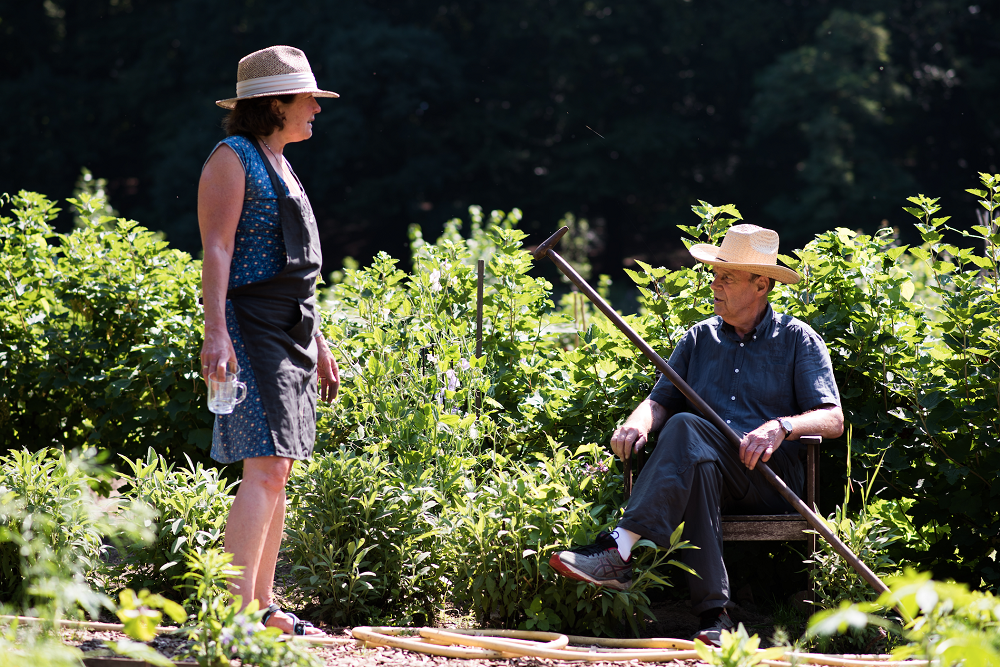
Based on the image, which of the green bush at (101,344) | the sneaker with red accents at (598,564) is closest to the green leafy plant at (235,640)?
the sneaker with red accents at (598,564)

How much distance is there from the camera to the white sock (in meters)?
2.88

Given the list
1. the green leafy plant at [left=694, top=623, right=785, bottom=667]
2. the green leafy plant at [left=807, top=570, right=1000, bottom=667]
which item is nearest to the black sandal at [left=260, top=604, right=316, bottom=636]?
the green leafy plant at [left=694, top=623, right=785, bottom=667]

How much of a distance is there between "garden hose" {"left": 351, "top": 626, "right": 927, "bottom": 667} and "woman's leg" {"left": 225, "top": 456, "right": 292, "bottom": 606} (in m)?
0.42

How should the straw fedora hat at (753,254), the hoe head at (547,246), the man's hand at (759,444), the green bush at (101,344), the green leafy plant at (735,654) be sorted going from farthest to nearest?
the green bush at (101,344)
the straw fedora hat at (753,254)
the hoe head at (547,246)
the man's hand at (759,444)
the green leafy plant at (735,654)

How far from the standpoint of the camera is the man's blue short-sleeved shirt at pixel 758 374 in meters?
3.20

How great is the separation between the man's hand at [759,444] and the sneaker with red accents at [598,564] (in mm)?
478

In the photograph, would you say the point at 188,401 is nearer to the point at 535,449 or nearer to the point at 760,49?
the point at 535,449

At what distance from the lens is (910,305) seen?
11.2 feet

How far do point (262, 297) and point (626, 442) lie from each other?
3.97 ft

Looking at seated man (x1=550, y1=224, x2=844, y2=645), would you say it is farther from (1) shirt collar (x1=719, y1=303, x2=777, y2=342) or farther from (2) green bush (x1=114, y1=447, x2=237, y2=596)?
(2) green bush (x1=114, y1=447, x2=237, y2=596)

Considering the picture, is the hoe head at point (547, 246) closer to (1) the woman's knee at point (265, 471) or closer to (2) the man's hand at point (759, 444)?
(2) the man's hand at point (759, 444)

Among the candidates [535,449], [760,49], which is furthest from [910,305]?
[760,49]

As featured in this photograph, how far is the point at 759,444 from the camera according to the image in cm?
292

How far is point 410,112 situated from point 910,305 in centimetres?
2407
